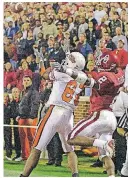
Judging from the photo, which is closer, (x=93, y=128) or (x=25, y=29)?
(x=93, y=128)

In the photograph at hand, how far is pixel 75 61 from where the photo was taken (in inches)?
203

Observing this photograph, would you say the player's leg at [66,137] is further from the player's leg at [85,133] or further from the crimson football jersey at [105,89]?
the crimson football jersey at [105,89]

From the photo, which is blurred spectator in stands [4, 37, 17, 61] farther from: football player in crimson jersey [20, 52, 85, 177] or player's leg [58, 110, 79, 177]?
player's leg [58, 110, 79, 177]

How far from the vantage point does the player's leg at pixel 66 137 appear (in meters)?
5.16

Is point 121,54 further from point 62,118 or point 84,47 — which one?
Answer: point 62,118

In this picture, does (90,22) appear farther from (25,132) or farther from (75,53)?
(25,132)

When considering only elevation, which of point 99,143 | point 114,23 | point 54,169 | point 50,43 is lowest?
point 54,169

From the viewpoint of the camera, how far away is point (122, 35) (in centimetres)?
516

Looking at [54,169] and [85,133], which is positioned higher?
[85,133]

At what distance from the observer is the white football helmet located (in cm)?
515

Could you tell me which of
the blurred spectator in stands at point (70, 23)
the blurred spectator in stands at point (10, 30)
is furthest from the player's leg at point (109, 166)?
the blurred spectator in stands at point (10, 30)

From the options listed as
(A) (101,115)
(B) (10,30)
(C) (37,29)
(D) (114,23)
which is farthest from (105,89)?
(B) (10,30)

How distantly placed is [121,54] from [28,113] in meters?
0.65

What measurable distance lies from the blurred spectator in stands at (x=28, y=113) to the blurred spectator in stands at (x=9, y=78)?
77mm
